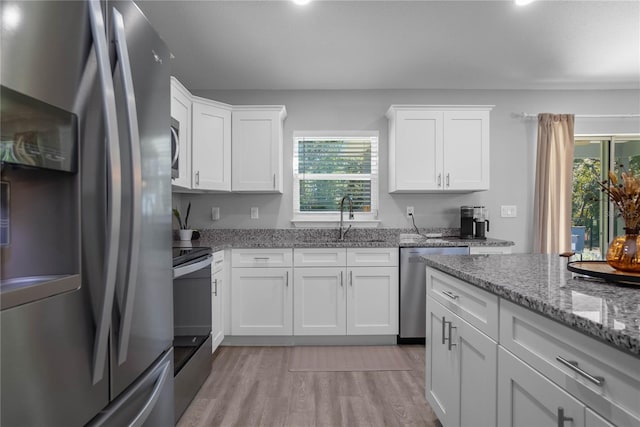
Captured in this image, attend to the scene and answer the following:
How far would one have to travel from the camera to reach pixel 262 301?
3006 mm

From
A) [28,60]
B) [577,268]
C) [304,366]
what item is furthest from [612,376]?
[304,366]

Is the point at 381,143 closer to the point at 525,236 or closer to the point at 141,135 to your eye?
the point at 525,236

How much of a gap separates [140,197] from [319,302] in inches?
89.2

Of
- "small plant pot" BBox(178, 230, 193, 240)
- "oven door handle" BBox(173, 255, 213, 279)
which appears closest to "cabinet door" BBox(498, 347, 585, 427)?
"oven door handle" BBox(173, 255, 213, 279)

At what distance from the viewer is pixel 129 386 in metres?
1.04

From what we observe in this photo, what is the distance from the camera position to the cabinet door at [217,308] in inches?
104

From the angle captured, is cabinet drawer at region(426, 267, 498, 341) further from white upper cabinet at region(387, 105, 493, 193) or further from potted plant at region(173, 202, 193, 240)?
potted plant at region(173, 202, 193, 240)

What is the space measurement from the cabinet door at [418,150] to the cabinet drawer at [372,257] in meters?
0.72

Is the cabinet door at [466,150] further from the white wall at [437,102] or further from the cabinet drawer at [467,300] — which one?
the cabinet drawer at [467,300]

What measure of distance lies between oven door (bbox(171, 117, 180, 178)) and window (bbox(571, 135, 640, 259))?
416 centimetres

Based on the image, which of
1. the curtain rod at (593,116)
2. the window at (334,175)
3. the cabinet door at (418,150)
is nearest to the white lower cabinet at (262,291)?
the window at (334,175)

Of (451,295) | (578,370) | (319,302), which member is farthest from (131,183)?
(319,302)

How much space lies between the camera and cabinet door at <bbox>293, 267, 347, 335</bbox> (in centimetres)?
301

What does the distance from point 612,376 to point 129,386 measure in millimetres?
1256
